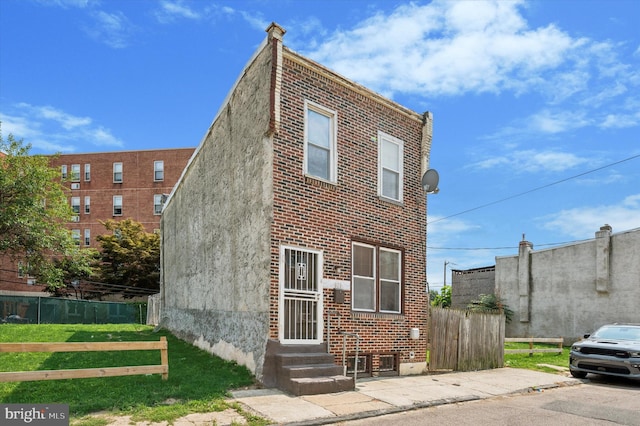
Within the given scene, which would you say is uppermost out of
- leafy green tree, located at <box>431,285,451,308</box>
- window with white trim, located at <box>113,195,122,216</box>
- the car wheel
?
window with white trim, located at <box>113,195,122,216</box>

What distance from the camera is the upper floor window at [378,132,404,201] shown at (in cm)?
1280

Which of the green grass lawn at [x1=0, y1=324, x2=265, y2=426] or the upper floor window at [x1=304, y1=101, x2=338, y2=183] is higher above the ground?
the upper floor window at [x1=304, y1=101, x2=338, y2=183]

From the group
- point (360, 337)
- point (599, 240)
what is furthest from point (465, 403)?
point (599, 240)

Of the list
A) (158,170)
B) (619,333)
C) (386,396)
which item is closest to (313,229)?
(386,396)

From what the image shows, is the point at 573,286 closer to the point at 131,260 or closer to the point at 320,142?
the point at 320,142

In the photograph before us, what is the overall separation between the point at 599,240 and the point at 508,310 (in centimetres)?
650

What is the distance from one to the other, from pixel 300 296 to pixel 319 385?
2057 millimetres

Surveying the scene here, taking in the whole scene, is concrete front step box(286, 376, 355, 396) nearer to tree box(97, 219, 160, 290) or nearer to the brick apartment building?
tree box(97, 219, 160, 290)

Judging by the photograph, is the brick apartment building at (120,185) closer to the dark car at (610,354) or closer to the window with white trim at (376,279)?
the window with white trim at (376,279)

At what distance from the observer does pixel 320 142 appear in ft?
37.6

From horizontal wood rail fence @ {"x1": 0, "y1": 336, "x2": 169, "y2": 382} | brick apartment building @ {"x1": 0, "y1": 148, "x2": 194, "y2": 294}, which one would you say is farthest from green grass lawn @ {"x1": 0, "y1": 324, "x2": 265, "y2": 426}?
brick apartment building @ {"x1": 0, "y1": 148, "x2": 194, "y2": 294}

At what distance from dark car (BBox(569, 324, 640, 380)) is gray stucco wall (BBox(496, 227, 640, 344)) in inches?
393

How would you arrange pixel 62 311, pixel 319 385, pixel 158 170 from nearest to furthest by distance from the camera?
pixel 319 385 < pixel 62 311 < pixel 158 170

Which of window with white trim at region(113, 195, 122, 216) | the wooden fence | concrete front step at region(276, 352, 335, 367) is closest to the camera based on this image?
concrete front step at region(276, 352, 335, 367)
